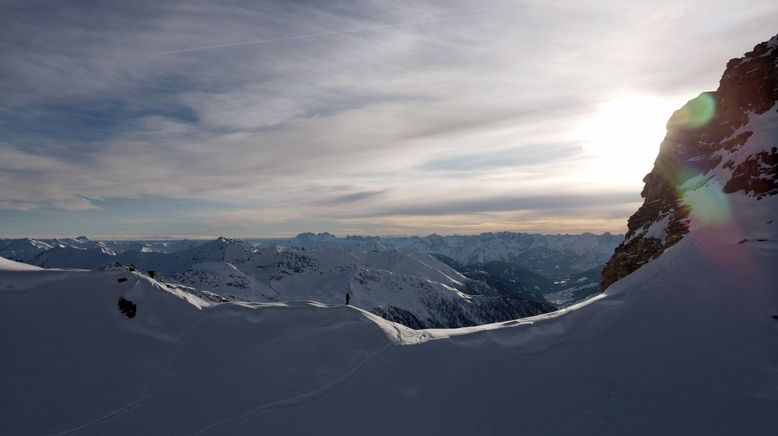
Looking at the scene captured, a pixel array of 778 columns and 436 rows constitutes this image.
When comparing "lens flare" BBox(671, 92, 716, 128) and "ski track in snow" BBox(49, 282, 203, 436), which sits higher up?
"lens flare" BBox(671, 92, 716, 128)

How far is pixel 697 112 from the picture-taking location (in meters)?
39.5

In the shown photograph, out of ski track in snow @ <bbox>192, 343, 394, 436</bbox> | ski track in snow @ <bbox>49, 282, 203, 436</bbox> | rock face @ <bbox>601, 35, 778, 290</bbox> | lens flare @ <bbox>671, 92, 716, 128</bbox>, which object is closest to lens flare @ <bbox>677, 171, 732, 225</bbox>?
rock face @ <bbox>601, 35, 778, 290</bbox>

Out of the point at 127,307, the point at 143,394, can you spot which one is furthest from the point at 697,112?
the point at 143,394

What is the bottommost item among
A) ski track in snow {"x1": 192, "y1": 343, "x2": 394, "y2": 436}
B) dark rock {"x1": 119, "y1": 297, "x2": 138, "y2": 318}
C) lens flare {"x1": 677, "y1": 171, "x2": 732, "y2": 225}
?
ski track in snow {"x1": 192, "y1": 343, "x2": 394, "y2": 436}

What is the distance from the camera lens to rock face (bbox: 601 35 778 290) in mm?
27906

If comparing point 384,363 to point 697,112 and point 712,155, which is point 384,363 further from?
point 697,112

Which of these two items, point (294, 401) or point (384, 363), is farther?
point (384, 363)

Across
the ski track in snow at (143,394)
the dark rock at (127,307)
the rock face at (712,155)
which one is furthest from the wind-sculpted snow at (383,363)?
the rock face at (712,155)

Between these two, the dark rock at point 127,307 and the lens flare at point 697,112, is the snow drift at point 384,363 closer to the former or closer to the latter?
the dark rock at point 127,307

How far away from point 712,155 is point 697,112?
25.7 ft

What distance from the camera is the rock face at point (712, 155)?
27.9 metres

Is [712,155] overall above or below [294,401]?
Answer: above

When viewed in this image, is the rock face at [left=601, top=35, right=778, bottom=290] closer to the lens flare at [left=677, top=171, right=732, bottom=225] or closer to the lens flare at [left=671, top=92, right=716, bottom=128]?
the lens flare at [left=671, top=92, right=716, bottom=128]

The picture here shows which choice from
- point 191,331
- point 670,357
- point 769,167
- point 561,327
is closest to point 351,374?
point 191,331
